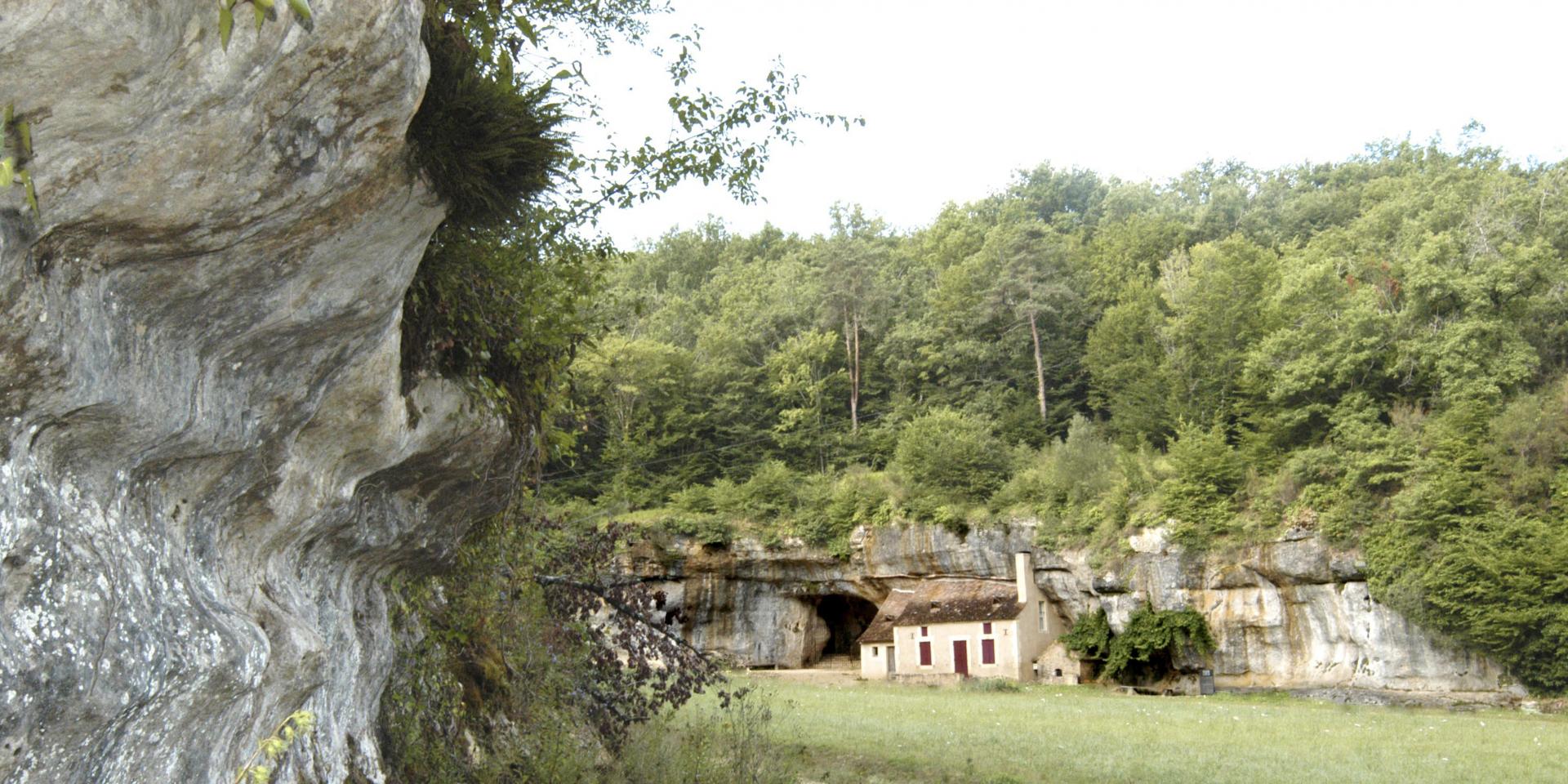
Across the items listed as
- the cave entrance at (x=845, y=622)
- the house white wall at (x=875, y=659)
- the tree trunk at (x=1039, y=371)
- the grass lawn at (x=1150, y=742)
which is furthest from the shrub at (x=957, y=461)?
the grass lawn at (x=1150, y=742)

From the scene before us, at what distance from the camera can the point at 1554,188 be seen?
45.3 m

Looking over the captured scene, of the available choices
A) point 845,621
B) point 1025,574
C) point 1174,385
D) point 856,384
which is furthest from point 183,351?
point 856,384

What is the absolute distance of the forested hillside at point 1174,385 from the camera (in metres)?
32.2

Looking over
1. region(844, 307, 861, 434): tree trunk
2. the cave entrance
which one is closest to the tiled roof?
the cave entrance

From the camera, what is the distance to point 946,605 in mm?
40781

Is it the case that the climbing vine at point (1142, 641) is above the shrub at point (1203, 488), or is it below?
below

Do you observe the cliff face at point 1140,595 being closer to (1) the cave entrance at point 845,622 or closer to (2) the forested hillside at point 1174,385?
(1) the cave entrance at point 845,622

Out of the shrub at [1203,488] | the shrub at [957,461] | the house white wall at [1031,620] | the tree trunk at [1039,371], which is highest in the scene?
the tree trunk at [1039,371]

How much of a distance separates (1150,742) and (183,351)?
17.2 meters

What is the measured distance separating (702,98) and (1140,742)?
550 inches

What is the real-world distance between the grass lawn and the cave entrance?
21623mm

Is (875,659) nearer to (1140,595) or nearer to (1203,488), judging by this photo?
(1140,595)

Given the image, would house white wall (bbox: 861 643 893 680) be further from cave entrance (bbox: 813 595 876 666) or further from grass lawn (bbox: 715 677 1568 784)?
grass lawn (bbox: 715 677 1568 784)

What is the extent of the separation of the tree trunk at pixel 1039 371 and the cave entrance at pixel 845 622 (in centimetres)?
1223
